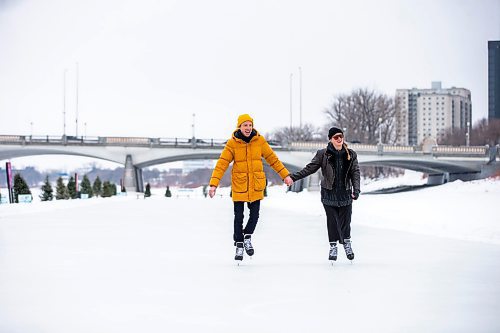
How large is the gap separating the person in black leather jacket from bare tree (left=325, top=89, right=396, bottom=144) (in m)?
66.0

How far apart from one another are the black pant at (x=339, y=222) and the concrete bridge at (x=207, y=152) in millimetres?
55641

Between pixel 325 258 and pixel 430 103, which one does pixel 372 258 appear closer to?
pixel 325 258

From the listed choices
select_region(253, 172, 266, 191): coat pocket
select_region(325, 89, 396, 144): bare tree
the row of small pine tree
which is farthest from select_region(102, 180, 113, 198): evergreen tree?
select_region(253, 172, 266, 191): coat pocket

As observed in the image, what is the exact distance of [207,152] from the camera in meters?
66.4

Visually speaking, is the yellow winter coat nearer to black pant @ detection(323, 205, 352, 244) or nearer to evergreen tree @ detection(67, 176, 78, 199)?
black pant @ detection(323, 205, 352, 244)

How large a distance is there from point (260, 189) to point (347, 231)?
1226 millimetres

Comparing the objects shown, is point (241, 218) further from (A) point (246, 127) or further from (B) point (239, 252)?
(A) point (246, 127)

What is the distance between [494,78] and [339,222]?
11616 cm

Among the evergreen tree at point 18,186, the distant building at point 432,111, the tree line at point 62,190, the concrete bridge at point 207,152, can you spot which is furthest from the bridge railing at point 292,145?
the distant building at point 432,111

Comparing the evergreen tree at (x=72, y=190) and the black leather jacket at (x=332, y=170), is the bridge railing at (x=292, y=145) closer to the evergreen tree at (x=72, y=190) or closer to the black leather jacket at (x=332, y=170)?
the evergreen tree at (x=72, y=190)

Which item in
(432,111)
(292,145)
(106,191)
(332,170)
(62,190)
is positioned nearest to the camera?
(332,170)

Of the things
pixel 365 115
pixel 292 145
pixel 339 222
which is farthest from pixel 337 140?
pixel 365 115

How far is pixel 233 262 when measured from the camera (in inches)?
320

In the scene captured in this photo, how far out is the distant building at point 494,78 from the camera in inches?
4242
